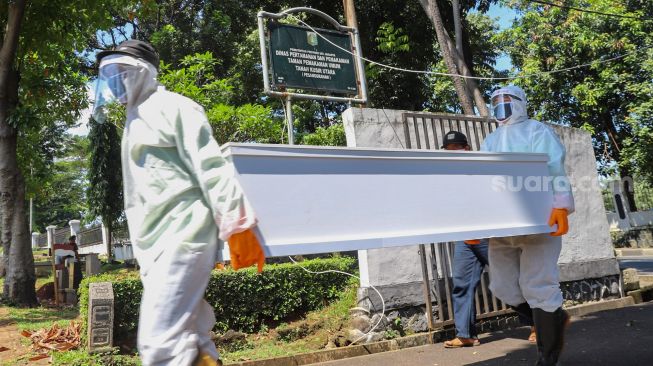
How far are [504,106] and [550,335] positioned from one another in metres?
1.58

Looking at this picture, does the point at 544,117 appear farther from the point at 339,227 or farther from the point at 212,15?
the point at 339,227

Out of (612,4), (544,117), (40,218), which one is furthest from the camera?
(40,218)

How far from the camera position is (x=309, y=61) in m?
7.40

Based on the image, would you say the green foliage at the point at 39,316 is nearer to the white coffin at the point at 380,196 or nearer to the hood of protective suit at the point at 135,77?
the hood of protective suit at the point at 135,77

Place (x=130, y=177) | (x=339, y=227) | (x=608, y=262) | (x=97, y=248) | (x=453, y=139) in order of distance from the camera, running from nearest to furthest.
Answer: (x=130, y=177) → (x=339, y=227) → (x=453, y=139) → (x=608, y=262) → (x=97, y=248)

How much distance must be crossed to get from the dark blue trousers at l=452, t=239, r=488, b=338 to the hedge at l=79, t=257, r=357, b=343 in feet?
6.83

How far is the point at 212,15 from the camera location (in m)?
19.7

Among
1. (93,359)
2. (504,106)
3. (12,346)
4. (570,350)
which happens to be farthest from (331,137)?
(504,106)

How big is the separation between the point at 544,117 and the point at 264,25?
52.2ft

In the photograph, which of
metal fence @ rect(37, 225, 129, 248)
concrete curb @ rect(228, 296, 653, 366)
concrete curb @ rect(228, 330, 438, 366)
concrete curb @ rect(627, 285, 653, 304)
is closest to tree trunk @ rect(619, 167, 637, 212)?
concrete curb @ rect(627, 285, 653, 304)

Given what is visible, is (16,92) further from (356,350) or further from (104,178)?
(104,178)

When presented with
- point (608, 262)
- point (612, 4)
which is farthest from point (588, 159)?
point (612, 4)

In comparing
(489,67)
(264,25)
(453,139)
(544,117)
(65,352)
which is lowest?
(65,352)

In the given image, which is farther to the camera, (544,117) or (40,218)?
(40,218)
